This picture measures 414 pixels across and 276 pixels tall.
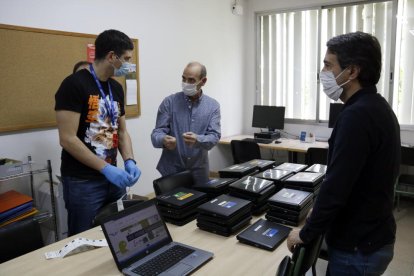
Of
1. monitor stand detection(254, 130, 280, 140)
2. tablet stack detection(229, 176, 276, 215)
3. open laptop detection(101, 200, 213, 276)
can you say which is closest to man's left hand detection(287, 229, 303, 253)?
open laptop detection(101, 200, 213, 276)

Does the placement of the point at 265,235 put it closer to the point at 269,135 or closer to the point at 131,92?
the point at 131,92

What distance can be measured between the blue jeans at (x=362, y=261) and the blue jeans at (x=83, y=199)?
1.42 metres

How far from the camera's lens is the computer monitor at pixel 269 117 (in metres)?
5.15

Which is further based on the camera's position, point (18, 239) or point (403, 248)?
point (403, 248)

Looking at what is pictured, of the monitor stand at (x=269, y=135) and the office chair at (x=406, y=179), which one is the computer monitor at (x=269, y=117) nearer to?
the monitor stand at (x=269, y=135)

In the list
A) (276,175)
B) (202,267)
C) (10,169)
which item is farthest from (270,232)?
(10,169)

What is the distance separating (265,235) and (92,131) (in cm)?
118

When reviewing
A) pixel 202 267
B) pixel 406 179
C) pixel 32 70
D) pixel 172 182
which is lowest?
pixel 406 179

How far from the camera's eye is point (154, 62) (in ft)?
12.8

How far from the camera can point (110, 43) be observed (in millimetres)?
2082

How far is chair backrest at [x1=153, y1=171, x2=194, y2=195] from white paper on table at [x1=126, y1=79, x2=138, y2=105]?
139 cm

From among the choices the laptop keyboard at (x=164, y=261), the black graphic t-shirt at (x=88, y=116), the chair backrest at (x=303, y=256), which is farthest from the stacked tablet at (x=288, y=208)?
the black graphic t-shirt at (x=88, y=116)

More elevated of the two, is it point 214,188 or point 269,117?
point 269,117

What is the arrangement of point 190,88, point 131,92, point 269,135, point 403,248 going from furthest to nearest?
point 269,135, point 131,92, point 403,248, point 190,88
